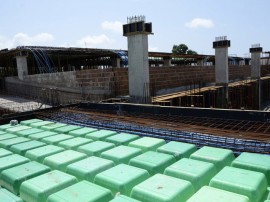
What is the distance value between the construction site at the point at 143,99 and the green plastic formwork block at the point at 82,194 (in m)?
0.33

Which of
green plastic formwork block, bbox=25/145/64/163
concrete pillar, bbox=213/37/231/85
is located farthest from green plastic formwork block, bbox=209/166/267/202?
concrete pillar, bbox=213/37/231/85

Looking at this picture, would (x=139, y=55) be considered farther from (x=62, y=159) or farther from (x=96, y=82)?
(x=62, y=159)

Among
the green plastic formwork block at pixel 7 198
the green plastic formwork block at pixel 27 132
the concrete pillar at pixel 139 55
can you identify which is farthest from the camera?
the concrete pillar at pixel 139 55

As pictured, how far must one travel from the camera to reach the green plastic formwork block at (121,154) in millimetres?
3705

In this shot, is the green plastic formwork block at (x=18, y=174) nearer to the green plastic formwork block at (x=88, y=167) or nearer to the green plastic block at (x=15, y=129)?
the green plastic formwork block at (x=88, y=167)

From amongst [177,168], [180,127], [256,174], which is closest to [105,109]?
[180,127]

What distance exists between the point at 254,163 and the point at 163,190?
1.46 m

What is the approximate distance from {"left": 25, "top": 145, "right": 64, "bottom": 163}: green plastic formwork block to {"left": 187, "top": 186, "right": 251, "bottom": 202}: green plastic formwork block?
2.59 m

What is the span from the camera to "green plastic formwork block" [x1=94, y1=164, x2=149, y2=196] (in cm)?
285

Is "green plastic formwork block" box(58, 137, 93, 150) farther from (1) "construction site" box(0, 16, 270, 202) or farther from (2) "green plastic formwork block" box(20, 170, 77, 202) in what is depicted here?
(2) "green plastic formwork block" box(20, 170, 77, 202)

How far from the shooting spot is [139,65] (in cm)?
1231

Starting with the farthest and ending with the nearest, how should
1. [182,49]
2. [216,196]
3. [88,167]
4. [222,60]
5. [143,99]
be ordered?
[182,49]
[222,60]
[143,99]
[88,167]
[216,196]

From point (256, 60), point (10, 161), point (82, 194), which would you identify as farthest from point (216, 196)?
point (256, 60)

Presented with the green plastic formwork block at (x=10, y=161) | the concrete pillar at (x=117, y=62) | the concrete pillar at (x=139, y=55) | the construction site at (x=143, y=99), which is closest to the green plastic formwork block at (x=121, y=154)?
the construction site at (x=143, y=99)
